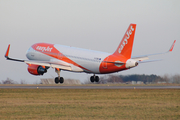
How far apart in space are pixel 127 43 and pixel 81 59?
354 inches

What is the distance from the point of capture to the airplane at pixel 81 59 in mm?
47844

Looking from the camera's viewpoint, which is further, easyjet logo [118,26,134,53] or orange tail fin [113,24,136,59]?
easyjet logo [118,26,134,53]

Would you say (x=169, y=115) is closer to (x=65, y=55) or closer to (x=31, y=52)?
(x=65, y=55)

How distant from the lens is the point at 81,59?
175ft

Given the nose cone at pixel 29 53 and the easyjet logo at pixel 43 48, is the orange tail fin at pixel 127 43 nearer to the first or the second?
the easyjet logo at pixel 43 48

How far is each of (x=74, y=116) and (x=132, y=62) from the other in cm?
2731

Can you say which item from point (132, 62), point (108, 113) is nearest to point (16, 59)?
point (132, 62)

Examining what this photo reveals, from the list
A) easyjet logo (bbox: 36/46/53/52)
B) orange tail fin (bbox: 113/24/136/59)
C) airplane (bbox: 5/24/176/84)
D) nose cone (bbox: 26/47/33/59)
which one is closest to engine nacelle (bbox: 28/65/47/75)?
airplane (bbox: 5/24/176/84)

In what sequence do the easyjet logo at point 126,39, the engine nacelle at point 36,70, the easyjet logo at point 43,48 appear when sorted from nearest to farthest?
the easyjet logo at point 126,39 < the engine nacelle at point 36,70 < the easyjet logo at point 43,48

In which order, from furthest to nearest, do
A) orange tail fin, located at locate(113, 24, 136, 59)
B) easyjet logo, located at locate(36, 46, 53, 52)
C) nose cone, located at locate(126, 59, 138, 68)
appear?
easyjet logo, located at locate(36, 46, 53, 52), orange tail fin, located at locate(113, 24, 136, 59), nose cone, located at locate(126, 59, 138, 68)

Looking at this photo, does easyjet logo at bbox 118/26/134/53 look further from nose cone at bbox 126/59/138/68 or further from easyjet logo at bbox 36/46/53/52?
easyjet logo at bbox 36/46/53/52

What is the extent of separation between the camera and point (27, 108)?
2444cm

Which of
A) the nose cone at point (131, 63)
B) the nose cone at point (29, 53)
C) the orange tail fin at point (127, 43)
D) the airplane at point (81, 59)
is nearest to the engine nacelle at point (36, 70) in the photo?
the airplane at point (81, 59)

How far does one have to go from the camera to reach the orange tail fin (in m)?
47.7
